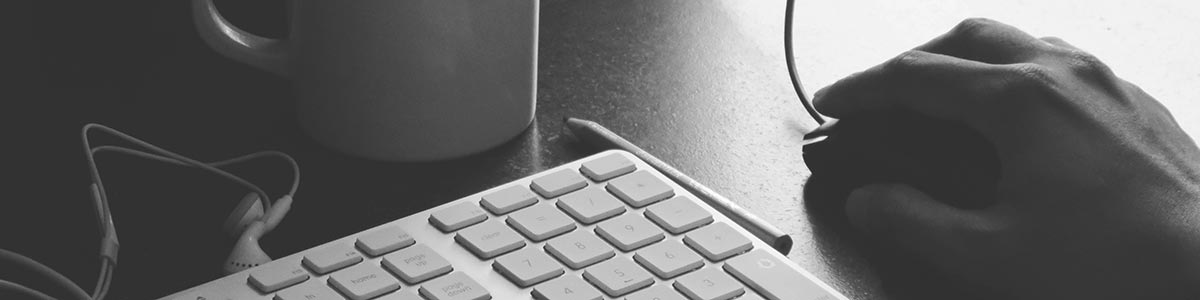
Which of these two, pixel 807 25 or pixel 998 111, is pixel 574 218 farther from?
pixel 807 25

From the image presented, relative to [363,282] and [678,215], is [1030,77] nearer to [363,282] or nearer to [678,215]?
[678,215]

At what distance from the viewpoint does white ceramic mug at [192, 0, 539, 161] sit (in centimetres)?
67

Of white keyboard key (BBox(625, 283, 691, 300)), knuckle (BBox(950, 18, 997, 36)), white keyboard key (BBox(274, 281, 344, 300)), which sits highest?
knuckle (BBox(950, 18, 997, 36))

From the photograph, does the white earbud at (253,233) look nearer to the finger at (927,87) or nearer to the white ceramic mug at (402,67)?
the white ceramic mug at (402,67)

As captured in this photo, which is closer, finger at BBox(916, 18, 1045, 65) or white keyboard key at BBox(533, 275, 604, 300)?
white keyboard key at BBox(533, 275, 604, 300)

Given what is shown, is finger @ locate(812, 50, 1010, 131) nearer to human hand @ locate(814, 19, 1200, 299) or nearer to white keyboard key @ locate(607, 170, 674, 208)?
human hand @ locate(814, 19, 1200, 299)

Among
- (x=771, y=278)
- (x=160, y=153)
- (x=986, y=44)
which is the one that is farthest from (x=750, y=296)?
(x=160, y=153)

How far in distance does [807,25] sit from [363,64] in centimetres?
37

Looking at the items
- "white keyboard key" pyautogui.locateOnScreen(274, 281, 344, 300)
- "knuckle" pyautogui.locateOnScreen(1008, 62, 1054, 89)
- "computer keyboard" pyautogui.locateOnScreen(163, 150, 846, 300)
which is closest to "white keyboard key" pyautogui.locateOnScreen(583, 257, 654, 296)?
"computer keyboard" pyautogui.locateOnScreen(163, 150, 846, 300)

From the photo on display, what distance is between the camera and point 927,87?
0.68 metres

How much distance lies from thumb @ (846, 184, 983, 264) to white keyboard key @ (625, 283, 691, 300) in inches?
5.5

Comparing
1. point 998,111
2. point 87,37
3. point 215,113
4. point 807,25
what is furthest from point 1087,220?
point 87,37

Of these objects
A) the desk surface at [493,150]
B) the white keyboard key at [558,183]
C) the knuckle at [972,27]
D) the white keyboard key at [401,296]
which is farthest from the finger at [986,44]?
the white keyboard key at [401,296]

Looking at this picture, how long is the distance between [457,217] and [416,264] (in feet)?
0.14
